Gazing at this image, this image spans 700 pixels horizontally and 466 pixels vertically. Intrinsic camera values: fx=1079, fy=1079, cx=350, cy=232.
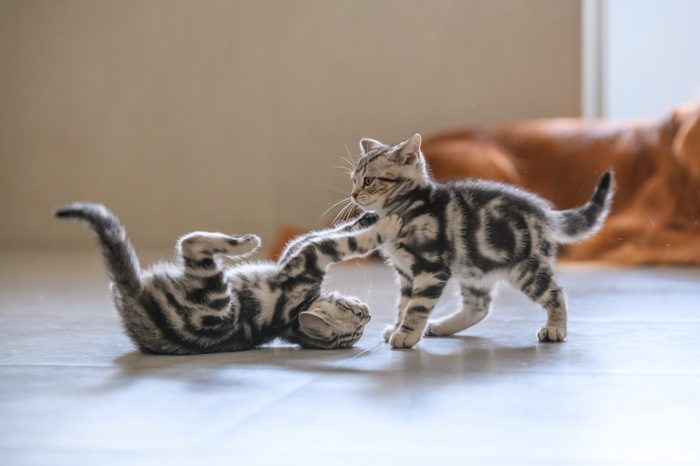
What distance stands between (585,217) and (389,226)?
494 millimetres

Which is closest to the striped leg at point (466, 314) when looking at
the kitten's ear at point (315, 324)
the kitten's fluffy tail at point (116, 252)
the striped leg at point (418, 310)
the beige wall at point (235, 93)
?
the striped leg at point (418, 310)

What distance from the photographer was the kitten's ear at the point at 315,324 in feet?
6.90

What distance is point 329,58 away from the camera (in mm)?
5570

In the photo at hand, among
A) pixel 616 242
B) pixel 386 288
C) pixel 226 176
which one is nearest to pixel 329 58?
pixel 226 176

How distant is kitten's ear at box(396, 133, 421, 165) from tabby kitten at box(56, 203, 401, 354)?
0.15 meters

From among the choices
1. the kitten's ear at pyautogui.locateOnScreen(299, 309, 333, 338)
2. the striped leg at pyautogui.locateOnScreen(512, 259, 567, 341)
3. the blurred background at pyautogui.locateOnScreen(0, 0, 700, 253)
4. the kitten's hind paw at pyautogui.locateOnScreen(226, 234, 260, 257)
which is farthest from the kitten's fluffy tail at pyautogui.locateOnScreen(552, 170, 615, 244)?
the blurred background at pyautogui.locateOnScreen(0, 0, 700, 253)

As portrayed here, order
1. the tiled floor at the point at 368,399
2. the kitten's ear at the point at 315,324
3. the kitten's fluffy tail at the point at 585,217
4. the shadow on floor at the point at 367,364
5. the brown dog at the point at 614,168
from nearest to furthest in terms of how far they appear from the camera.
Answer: the tiled floor at the point at 368,399 → the shadow on floor at the point at 367,364 → the kitten's ear at the point at 315,324 → the kitten's fluffy tail at the point at 585,217 → the brown dog at the point at 614,168

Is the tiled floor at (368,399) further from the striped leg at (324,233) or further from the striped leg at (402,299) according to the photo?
the striped leg at (324,233)

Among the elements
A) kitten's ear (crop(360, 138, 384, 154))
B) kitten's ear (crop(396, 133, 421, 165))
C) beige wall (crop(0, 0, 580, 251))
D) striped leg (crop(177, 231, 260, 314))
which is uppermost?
beige wall (crop(0, 0, 580, 251))

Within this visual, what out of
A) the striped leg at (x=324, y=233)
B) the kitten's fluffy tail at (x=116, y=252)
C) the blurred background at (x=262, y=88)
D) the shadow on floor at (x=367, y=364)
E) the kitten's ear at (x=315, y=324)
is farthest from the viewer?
the blurred background at (x=262, y=88)

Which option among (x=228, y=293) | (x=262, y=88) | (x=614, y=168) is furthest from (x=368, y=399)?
(x=262, y=88)

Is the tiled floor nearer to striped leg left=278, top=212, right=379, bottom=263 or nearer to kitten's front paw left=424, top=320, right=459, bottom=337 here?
kitten's front paw left=424, top=320, right=459, bottom=337

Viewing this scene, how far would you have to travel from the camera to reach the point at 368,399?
163cm

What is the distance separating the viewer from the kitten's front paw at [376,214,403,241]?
2.20m
